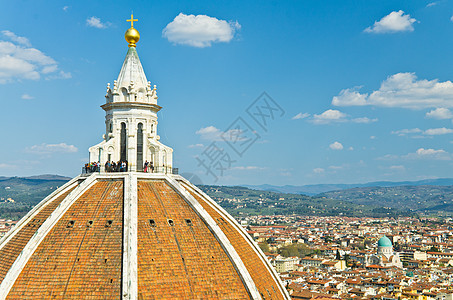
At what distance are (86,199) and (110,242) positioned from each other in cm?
250

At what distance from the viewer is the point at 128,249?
52.0 ft

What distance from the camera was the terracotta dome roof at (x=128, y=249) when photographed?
1548 centimetres

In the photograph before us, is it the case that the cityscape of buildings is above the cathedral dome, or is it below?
below

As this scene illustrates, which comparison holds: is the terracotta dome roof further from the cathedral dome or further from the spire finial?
the spire finial

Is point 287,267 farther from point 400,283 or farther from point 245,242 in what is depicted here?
point 245,242

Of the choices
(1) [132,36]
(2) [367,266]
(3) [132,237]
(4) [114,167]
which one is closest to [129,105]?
(4) [114,167]

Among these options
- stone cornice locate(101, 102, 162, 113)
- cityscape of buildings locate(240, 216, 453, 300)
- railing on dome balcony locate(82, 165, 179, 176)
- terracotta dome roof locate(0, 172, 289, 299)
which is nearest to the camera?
terracotta dome roof locate(0, 172, 289, 299)

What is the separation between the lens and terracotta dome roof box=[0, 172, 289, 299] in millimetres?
15484

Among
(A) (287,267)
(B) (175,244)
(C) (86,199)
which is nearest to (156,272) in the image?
(B) (175,244)

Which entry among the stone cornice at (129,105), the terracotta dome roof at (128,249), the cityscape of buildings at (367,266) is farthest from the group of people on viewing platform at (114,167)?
the cityscape of buildings at (367,266)

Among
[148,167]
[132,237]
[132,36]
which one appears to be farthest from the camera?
[132,36]

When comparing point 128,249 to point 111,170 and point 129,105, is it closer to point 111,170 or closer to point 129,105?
point 111,170

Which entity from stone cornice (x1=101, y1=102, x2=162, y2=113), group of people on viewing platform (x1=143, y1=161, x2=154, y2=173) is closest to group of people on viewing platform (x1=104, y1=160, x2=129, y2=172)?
group of people on viewing platform (x1=143, y1=161, x2=154, y2=173)

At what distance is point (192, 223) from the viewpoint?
1805 centimetres
